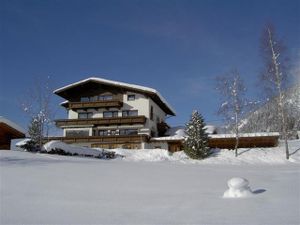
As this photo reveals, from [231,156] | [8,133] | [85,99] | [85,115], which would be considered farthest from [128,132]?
[8,133]

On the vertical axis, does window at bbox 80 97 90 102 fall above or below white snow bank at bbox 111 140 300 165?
above

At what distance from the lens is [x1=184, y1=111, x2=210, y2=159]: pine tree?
107ft

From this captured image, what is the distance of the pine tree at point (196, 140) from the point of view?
1286 inches

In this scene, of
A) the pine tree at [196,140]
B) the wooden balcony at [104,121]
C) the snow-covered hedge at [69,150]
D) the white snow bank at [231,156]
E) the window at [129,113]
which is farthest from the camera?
the window at [129,113]

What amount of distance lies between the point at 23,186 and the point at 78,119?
1298 inches

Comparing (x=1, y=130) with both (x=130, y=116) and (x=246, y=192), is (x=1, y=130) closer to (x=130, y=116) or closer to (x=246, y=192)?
(x=130, y=116)

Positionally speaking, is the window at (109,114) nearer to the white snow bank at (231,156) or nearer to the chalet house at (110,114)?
the chalet house at (110,114)

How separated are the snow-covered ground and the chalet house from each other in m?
25.7

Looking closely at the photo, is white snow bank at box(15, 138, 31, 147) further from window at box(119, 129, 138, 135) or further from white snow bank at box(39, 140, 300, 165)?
window at box(119, 129, 138, 135)

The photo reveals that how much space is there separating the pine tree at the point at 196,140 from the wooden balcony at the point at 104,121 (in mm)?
8758

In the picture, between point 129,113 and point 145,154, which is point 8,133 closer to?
point 145,154

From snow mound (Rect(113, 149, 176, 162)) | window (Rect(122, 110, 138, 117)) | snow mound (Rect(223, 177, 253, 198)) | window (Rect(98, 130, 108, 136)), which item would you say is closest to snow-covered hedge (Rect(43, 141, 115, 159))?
snow mound (Rect(113, 149, 176, 162))

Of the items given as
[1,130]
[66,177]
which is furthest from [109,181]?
[1,130]

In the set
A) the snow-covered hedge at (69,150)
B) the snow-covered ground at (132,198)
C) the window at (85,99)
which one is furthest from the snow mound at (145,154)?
the snow-covered ground at (132,198)
